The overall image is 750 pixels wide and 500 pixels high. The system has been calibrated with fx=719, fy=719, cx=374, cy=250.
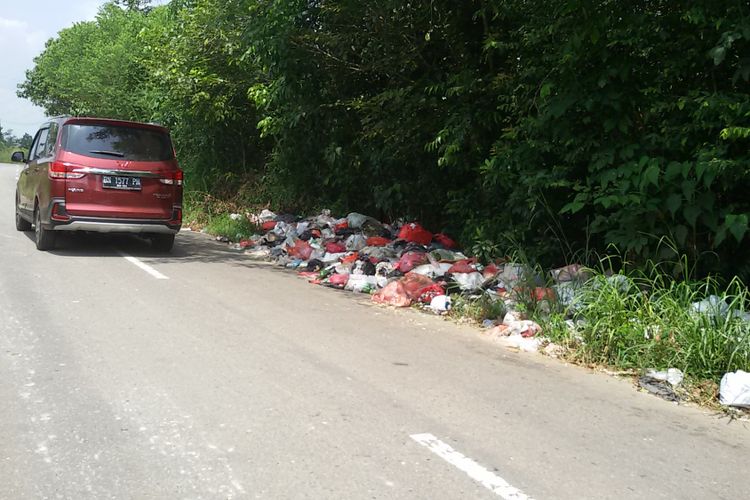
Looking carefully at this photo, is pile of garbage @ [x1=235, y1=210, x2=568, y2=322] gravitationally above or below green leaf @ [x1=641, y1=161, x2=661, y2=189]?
below

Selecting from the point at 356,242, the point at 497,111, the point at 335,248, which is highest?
the point at 497,111

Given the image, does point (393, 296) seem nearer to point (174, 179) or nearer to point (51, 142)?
point (174, 179)

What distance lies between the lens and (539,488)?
3.75 metres

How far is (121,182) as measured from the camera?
35.5 ft

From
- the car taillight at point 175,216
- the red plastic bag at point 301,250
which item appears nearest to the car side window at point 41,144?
the car taillight at point 175,216

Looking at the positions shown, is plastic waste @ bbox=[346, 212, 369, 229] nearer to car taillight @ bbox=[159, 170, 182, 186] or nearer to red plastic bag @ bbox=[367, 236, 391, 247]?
red plastic bag @ bbox=[367, 236, 391, 247]

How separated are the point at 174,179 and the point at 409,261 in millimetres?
4054

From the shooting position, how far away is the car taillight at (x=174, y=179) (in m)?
11.2

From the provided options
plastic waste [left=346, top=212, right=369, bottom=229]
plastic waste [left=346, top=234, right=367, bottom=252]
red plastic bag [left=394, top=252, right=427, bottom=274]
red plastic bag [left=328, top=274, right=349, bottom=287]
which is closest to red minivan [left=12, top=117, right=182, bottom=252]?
plastic waste [left=346, top=234, right=367, bottom=252]

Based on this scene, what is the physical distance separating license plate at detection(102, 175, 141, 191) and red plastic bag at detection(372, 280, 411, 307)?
4.31 metres

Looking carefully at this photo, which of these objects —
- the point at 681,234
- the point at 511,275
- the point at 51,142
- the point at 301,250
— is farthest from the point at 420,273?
the point at 51,142

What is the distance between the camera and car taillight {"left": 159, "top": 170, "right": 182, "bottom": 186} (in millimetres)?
11219

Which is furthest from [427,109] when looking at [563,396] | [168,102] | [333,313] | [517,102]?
[168,102]

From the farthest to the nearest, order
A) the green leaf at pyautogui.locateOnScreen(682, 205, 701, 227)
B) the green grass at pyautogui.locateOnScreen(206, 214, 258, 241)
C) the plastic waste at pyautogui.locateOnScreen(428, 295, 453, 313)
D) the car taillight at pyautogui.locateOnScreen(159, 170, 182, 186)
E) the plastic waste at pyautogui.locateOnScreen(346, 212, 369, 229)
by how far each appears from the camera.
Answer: the green grass at pyautogui.locateOnScreen(206, 214, 258, 241), the plastic waste at pyautogui.locateOnScreen(346, 212, 369, 229), the car taillight at pyautogui.locateOnScreen(159, 170, 182, 186), the plastic waste at pyautogui.locateOnScreen(428, 295, 453, 313), the green leaf at pyautogui.locateOnScreen(682, 205, 701, 227)
